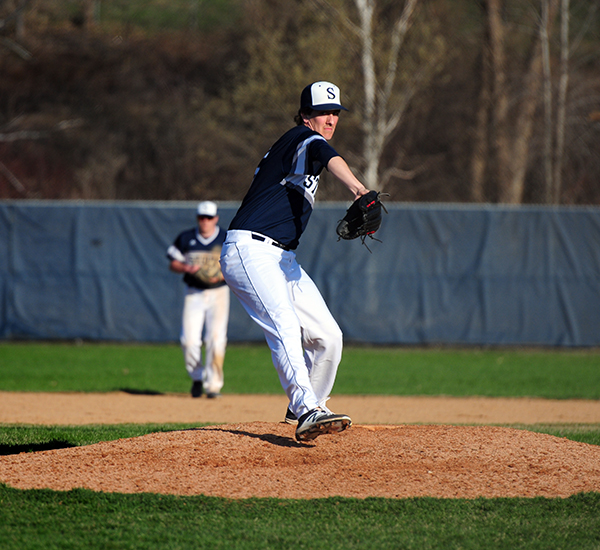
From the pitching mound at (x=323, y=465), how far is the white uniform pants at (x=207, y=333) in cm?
361

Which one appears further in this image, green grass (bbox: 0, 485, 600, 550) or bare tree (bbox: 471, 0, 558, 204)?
bare tree (bbox: 471, 0, 558, 204)

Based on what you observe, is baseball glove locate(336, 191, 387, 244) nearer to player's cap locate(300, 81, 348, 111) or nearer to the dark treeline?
player's cap locate(300, 81, 348, 111)

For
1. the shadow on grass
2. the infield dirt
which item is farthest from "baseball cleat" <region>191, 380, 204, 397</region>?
the infield dirt

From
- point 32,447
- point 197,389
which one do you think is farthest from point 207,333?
point 32,447

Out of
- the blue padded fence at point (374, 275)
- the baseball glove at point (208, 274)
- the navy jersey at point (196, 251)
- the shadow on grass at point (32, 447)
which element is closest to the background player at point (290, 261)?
the shadow on grass at point (32, 447)

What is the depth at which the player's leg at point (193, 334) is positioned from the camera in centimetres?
825

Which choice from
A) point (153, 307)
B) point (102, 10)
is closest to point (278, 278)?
point (153, 307)

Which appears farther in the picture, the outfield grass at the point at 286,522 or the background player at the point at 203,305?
the background player at the point at 203,305

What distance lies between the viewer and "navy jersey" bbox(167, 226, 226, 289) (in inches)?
329

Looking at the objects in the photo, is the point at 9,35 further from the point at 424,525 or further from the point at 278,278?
the point at 424,525

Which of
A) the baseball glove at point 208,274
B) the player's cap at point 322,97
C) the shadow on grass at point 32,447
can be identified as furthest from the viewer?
the baseball glove at point 208,274

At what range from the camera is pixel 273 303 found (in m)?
4.00

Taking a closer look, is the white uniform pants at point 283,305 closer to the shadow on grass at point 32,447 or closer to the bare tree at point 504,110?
the shadow on grass at point 32,447

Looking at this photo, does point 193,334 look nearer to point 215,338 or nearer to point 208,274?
point 215,338
